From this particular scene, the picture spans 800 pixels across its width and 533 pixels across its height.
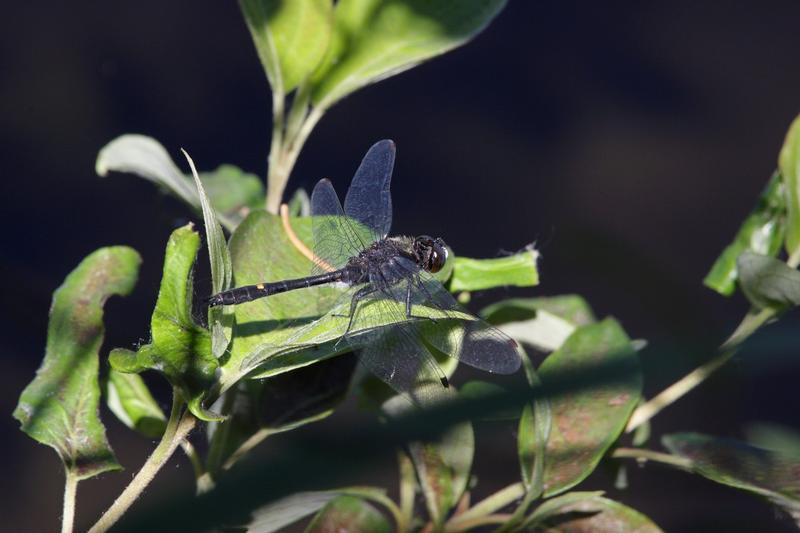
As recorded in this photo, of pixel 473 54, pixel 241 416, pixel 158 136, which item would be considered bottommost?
pixel 241 416

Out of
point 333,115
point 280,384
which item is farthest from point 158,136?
point 280,384

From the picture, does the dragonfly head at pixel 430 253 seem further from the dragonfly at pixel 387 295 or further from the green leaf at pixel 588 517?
the green leaf at pixel 588 517

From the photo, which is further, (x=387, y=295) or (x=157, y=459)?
(x=387, y=295)

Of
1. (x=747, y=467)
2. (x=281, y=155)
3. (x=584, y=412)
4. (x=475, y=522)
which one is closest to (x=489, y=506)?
(x=475, y=522)

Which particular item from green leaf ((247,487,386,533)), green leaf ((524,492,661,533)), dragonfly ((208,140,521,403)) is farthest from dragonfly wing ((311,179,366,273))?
green leaf ((524,492,661,533))

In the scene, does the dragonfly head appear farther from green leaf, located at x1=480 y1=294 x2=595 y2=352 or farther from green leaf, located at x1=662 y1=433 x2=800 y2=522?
green leaf, located at x1=662 y1=433 x2=800 y2=522

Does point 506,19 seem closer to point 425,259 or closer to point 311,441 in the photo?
point 425,259

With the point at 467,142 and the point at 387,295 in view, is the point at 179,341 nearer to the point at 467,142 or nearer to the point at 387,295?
the point at 387,295
